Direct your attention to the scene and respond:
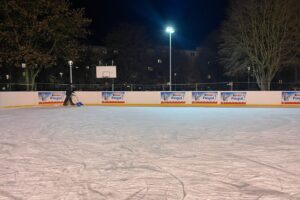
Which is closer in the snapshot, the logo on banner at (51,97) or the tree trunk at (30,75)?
the logo on banner at (51,97)

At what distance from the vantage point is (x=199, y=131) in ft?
35.4

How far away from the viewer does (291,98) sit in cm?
2255

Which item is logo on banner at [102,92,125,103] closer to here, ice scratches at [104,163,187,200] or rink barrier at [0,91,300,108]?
rink barrier at [0,91,300,108]

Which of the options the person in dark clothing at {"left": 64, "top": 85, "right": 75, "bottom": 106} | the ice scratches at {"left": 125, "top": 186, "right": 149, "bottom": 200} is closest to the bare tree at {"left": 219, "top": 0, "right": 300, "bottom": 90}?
the person in dark clothing at {"left": 64, "top": 85, "right": 75, "bottom": 106}

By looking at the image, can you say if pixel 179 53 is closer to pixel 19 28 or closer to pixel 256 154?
pixel 19 28

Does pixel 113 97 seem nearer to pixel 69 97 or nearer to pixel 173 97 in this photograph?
pixel 69 97

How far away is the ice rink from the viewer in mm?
4750

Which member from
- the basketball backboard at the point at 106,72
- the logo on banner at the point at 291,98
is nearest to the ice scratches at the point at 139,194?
the logo on banner at the point at 291,98

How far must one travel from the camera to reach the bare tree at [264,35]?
32406mm

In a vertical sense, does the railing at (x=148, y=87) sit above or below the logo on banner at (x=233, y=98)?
above

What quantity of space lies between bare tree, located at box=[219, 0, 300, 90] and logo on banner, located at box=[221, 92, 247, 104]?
Answer: 1028cm

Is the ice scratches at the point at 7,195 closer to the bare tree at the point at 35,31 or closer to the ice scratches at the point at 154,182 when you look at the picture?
the ice scratches at the point at 154,182

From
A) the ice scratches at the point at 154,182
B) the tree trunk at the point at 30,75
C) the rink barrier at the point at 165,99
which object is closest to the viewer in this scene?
the ice scratches at the point at 154,182

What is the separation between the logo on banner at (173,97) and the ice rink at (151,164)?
501 inches
